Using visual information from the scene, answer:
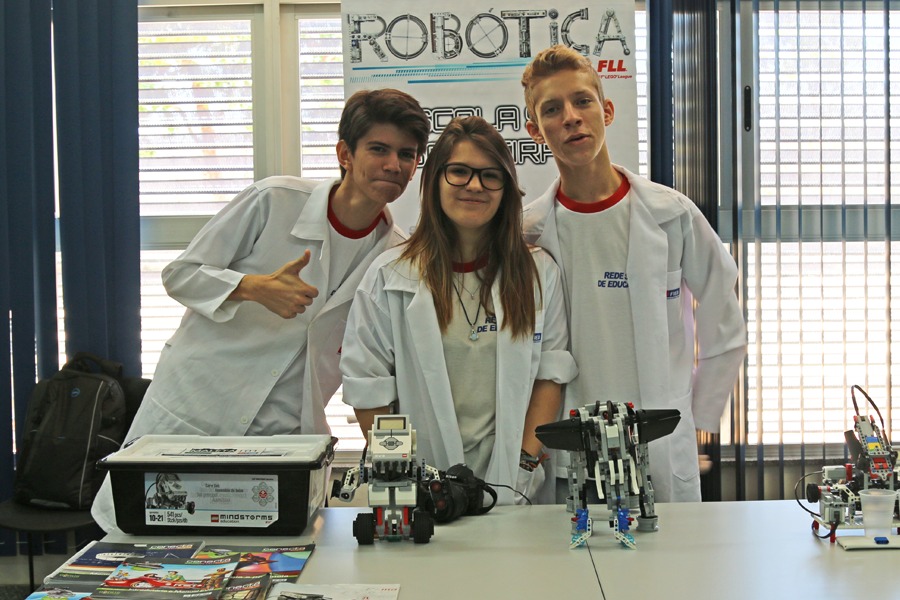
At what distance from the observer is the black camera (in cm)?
187

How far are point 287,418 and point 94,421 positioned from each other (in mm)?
1203

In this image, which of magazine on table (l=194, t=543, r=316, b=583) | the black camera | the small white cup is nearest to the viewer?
magazine on table (l=194, t=543, r=316, b=583)

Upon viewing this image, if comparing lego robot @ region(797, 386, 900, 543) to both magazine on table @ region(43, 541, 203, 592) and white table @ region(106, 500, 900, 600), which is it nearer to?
white table @ region(106, 500, 900, 600)

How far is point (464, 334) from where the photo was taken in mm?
2238

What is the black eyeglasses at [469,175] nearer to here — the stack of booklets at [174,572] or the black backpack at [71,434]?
the stack of booklets at [174,572]

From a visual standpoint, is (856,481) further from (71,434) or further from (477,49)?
(71,434)

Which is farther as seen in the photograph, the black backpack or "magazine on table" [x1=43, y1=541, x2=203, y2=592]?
the black backpack

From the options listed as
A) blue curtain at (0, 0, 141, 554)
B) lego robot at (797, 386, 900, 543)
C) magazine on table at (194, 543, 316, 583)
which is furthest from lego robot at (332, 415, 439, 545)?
blue curtain at (0, 0, 141, 554)

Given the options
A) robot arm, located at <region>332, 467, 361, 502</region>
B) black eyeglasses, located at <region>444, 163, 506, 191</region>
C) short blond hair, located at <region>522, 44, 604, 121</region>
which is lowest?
robot arm, located at <region>332, 467, 361, 502</region>

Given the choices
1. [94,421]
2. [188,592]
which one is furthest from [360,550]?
[94,421]

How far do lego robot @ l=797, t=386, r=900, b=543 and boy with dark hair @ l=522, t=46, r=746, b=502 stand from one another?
2.20 feet

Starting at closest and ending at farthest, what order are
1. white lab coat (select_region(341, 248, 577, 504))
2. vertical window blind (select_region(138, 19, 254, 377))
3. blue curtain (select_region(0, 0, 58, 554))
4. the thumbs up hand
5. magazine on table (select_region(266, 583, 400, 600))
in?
magazine on table (select_region(266, 583, 400, 600)) < white lab coat (select_region(341, 248, 577, 504)) < the thumbs up hand < blue curtain (select_region(0, 0, 58, 554)) < vertical window blind (select_region(138, 19, 254, 377))

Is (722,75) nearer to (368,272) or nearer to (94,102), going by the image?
(368,272)

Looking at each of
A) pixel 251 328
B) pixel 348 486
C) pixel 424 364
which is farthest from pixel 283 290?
pixel 348 486
